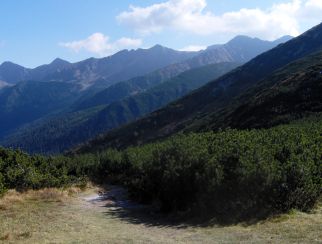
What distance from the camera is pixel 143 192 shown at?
35312 millimetres

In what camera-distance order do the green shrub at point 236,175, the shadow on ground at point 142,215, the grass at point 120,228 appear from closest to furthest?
the grass at point 120,228
the green shrub at point 236,175
the shadow on ground at point 142,215

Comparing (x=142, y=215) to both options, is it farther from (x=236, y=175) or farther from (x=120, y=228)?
(x=236, y=175)

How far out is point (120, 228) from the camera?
24.9 meters

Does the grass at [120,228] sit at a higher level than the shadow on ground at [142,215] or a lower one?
higher

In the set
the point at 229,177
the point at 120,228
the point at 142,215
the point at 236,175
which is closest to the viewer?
the point at 120,228

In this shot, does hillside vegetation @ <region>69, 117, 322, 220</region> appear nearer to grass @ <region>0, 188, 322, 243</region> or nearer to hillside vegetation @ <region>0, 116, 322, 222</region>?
hillside vegetation @ <region>0, 116, 322, 222</region>

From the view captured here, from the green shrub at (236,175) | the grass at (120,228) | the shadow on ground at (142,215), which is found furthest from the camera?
the shadow on ground at (142,215)

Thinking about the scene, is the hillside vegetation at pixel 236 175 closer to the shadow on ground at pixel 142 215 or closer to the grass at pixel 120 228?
the shadow on ground at pixel 142 215

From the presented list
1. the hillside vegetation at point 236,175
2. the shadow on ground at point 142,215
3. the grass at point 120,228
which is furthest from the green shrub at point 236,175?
the grass at point 120,228

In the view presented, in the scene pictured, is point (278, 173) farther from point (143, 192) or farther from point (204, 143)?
point (143, 192)

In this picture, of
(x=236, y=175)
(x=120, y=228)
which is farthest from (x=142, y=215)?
(x=236, y=175)

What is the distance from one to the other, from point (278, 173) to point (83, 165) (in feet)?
105

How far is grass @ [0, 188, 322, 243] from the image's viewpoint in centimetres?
2050

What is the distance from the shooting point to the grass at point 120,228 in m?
20.5
